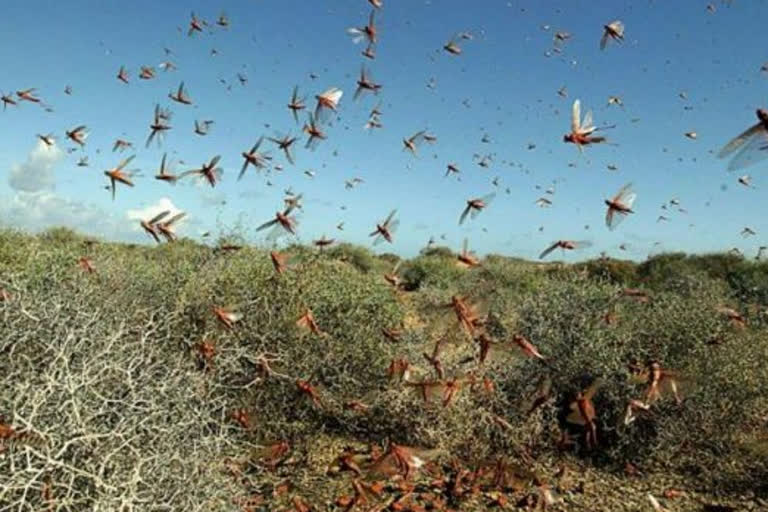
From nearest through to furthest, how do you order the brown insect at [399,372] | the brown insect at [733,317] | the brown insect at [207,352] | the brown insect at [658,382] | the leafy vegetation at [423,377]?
the brown insect at [658,382]
the brown insect at [207,352]
the leafy vegetation at [423,377]
the brown insect at [399,372]
the brown insect at [733,317]

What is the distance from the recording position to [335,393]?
7.92m

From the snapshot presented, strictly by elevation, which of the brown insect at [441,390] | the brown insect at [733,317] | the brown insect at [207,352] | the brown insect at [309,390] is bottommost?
the brown insect at [309,390]

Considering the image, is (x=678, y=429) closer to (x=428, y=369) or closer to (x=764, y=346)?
(x=764, y=346)

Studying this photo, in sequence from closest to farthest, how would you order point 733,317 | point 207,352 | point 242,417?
point 207,352 → point 242,417 → point 733,317

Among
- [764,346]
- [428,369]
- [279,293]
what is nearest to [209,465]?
[279,293]

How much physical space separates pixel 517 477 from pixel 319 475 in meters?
2.12

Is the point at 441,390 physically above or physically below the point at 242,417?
above

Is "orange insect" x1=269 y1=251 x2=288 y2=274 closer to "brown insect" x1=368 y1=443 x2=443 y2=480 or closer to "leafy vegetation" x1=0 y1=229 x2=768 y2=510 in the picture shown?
"leafy vegetation" x1=0 y1=229 x2=768 y2=510

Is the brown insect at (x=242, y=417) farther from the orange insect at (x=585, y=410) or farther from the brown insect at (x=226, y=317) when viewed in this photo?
the orange insect at (x=585, y=410)

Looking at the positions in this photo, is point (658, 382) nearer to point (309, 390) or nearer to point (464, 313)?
point (464, 313)

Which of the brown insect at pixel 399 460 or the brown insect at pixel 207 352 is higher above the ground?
the brown insect at pixel 399 460

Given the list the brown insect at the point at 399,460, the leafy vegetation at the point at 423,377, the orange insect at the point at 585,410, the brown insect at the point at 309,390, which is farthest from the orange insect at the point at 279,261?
the orange insect at the point at 585,410

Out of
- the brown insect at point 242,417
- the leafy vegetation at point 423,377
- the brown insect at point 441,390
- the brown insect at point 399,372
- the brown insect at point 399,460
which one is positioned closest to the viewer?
the brown insect at point 399,460

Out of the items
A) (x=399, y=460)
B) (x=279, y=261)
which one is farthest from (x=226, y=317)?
(x=399, y=460)
